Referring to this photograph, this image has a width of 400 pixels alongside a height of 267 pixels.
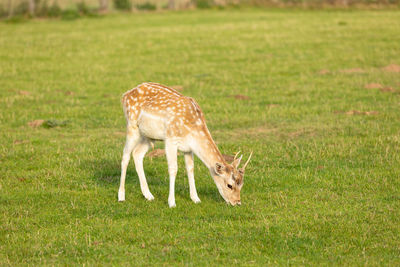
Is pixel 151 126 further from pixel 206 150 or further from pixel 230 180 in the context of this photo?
pixel 230 180

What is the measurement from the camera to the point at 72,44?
29328 mm

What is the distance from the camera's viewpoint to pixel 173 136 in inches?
379

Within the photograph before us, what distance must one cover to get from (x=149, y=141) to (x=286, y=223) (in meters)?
2.90

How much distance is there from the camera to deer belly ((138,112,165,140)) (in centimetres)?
984

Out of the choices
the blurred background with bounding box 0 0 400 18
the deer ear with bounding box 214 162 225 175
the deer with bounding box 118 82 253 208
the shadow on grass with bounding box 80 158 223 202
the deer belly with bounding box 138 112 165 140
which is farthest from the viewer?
the blurred background with bounding box 0 0 400 18

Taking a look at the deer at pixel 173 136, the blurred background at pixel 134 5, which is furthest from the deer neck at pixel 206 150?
the blurred background at pixel 134 5

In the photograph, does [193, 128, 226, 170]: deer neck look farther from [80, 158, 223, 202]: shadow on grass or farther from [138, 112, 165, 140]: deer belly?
[80, 158, 223, 202]: shadow on grass

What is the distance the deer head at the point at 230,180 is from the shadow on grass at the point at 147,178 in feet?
1.67

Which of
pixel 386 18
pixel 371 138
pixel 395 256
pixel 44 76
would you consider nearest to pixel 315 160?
pixel 371 138

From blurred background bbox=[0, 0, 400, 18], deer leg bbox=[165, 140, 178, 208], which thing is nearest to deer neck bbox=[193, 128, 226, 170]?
deer leg bbox=[165, 140, 178, 208]

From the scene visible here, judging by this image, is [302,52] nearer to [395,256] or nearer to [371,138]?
[371,138]

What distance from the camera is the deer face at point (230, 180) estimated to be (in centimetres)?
932

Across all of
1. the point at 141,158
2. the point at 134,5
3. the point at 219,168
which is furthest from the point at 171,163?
the point at 134,5

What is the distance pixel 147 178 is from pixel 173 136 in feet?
6.64
